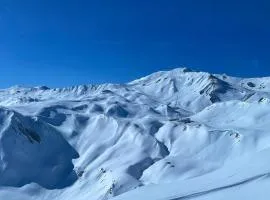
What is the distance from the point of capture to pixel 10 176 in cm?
5731

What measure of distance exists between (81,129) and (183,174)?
3238 centimetres

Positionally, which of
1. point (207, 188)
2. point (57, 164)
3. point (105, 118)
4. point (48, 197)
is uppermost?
point (105, 118)

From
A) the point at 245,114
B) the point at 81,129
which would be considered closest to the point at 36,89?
the point at 81,129

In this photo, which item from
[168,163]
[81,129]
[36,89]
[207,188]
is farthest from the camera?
[36,89]

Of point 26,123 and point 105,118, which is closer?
point 26,123

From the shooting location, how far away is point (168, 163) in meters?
47.6

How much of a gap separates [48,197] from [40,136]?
15.0m

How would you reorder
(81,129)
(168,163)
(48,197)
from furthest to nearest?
1. (81,129)
2. (48,197)
3. (168,163)

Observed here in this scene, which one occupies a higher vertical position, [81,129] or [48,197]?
[81,129]

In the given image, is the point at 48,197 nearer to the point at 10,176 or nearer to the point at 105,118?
the point at 10,176

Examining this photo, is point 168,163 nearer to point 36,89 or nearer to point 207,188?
point 207,188

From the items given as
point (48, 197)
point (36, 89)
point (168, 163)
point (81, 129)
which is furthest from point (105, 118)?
point (36, 89)

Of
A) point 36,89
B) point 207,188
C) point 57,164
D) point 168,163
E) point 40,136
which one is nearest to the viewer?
point 207,188

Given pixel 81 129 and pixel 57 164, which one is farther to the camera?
pixel 81 129
